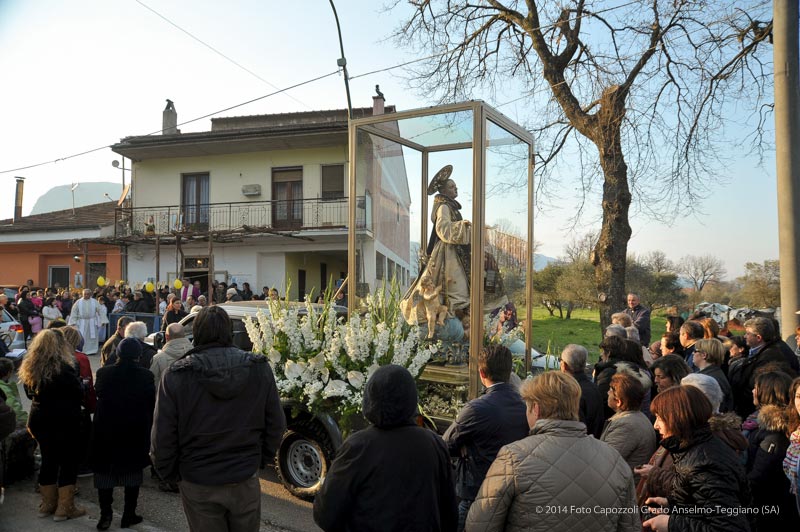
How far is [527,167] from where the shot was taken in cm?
677

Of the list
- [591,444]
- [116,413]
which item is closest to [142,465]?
[116,413]

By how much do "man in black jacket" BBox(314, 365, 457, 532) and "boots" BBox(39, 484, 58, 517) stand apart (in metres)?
3.58

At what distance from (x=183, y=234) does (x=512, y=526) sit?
18.7 meters

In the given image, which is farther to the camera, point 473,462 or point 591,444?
point 473,462

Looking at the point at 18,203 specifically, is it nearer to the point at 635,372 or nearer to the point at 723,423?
the point at 635,372

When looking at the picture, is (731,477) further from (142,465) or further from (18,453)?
(18,453)

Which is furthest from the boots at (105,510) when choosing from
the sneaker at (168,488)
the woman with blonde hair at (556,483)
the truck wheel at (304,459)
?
the woman with blonde hair at (556,483)

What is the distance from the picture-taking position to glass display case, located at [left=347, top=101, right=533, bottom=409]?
5602mm

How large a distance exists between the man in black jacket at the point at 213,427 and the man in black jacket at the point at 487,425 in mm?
1142

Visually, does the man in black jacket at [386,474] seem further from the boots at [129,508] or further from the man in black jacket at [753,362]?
the man in black jacket at [753,362]

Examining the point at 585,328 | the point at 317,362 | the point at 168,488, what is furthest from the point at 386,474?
the point at 585,328

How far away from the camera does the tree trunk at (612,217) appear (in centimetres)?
1059

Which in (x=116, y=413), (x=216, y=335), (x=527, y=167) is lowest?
(x=116, y=413)

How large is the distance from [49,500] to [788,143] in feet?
25.7
